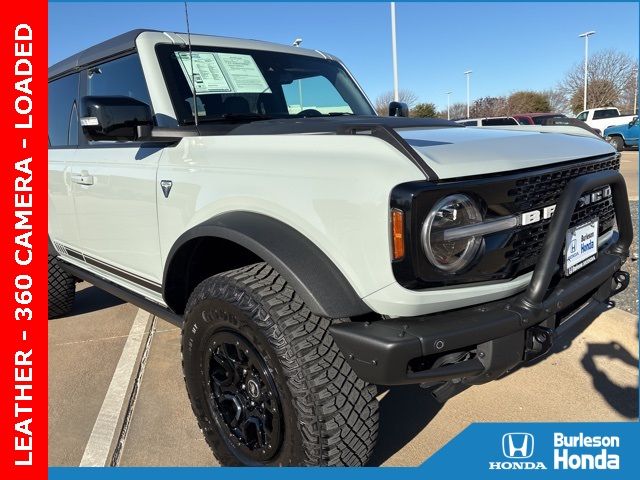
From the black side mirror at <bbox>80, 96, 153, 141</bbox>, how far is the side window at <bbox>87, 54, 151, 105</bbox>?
35 cm

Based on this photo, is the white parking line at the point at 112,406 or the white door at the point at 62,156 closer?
the white parking line at the point at 112,406

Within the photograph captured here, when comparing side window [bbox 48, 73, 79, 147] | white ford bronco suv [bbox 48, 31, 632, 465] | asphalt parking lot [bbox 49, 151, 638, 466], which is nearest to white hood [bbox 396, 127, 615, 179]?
white ford bronco suv [bbox 48, 31, 632, 465]

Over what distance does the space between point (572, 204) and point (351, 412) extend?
1128mm

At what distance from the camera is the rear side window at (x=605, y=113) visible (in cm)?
2191

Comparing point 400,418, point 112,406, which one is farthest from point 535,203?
point 112,406

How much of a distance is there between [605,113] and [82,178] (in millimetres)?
24124

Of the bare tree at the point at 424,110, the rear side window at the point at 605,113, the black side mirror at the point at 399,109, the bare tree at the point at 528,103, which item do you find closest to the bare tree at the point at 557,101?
the bare tree at the point at 528,103

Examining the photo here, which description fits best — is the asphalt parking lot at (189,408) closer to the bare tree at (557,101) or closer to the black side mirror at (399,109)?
the black side mirror at (399,109)

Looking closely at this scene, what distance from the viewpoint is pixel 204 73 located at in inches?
107

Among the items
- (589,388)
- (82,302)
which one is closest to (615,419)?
(589,388)

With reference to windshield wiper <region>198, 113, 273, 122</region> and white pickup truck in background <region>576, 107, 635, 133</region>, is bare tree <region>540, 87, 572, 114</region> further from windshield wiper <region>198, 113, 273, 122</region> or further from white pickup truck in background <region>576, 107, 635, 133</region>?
windshield wiper <region>198, 113, 273, 122</region>

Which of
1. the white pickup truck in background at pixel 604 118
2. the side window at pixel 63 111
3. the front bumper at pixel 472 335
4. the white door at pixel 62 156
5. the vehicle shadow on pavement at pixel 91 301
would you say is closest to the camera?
the front bumper at pixel 472 335

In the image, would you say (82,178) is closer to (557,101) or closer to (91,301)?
(91,301)

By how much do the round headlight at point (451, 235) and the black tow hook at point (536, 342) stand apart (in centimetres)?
38
